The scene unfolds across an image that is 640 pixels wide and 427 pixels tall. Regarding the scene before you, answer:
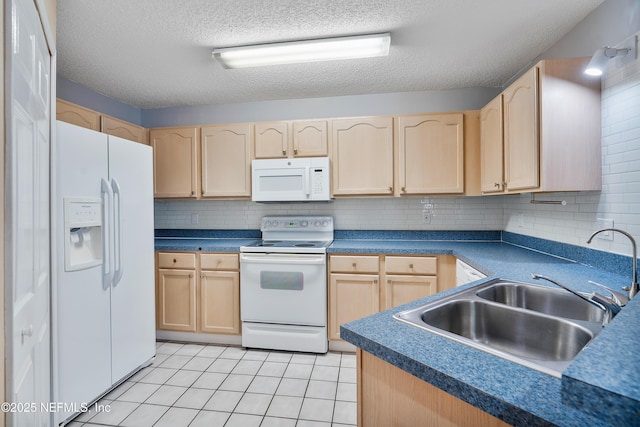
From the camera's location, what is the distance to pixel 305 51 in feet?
7.02

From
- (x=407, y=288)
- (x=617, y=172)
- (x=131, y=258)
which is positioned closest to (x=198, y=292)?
(x=131, y=258)

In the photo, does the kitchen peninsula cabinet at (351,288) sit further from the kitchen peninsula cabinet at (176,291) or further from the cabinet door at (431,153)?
the kitchen peninsula cabinet at (176,291)

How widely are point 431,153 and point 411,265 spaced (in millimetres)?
1017

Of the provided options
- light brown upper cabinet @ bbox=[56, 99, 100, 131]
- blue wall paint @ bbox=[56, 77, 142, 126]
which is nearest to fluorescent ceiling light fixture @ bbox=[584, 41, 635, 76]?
light brown upper cabinet @ bbox=[56, 99, 100, 131]

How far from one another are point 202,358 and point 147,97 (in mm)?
2561

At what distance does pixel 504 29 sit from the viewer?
6.51 ft

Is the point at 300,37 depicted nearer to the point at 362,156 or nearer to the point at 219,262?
the point at 362,156

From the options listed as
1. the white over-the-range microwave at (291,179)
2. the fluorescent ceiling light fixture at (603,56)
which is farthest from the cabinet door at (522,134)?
the white over-the-range microwave at (291,179)

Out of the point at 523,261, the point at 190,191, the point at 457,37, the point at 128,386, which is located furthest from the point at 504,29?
the point at 128,386

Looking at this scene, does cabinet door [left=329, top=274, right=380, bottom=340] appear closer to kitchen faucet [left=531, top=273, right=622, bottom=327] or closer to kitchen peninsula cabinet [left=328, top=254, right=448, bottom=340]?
kitchen peninsula cabinet [left=328, top=254, right=448, bottom=340]

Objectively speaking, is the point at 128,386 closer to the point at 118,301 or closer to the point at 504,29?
the point at 118,301

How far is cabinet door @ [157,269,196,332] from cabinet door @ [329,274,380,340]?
1.29 m

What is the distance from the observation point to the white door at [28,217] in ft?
2.99

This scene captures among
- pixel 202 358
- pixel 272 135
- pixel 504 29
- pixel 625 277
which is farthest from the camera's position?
pixel 272 135
